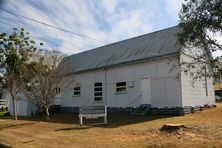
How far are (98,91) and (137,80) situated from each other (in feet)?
17.4

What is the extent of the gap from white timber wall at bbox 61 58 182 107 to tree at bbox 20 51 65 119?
502 centimetres

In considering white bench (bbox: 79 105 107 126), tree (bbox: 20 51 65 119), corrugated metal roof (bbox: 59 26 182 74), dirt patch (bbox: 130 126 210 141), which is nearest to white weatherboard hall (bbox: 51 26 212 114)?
corrugated metal roof (bbox: 59 26 182 74)

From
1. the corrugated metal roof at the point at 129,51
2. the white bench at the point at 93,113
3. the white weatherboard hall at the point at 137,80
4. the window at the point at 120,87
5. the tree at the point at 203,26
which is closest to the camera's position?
the tree at the point at 203,26

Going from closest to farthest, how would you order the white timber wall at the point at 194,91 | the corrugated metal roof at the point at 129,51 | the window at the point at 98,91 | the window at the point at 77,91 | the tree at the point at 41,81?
1. the white timber wall at the point at 194,91
2. the tree at the point at 41,81
3. the corrugated metal roof at the point at 129,51
4. the window at the point at 98,91
5. the window at the point at 77,91

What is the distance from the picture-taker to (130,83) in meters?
22.6

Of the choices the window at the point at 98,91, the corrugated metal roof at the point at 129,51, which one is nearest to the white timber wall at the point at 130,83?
the window at the point at 98,91

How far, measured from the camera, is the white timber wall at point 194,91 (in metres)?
19.5

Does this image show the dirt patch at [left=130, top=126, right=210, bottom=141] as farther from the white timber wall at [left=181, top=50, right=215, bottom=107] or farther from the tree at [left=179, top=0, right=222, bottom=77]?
the white timber wall at [left=181, top=50, right=215, bottom=107]

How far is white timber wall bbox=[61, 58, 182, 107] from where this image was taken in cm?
1977

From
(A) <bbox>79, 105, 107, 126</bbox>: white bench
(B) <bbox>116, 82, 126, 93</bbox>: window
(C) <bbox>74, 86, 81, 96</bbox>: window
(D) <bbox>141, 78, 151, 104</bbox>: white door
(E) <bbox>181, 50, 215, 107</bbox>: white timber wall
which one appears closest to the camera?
(A) <bbox>79, 105, 107, 126</bbox>: white bench

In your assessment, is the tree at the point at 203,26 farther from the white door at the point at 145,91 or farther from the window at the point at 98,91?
the window at the point at 98,91

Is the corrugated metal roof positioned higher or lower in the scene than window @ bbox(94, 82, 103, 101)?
higher

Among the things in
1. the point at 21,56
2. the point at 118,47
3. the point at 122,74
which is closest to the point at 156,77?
the point at 122,74

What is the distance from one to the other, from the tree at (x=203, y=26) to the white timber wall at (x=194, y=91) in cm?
761
